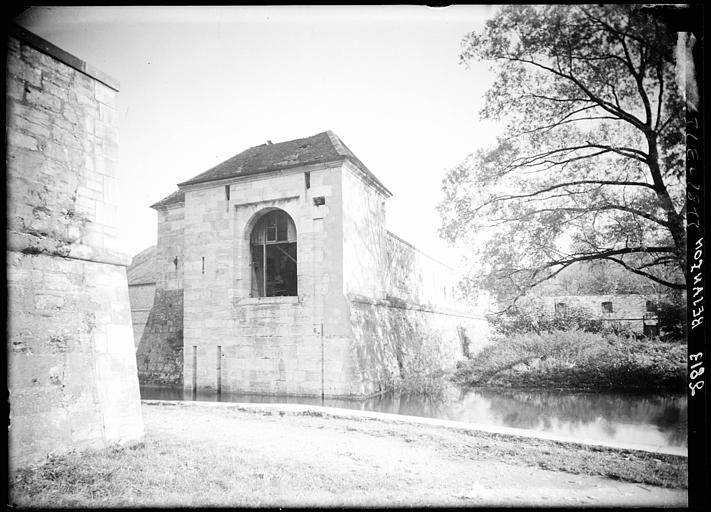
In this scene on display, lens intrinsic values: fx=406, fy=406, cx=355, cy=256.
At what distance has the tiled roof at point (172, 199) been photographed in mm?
15240

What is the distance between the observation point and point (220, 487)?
416 centimetres

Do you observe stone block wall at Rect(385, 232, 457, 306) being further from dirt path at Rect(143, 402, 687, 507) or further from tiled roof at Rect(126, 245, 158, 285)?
tiled roof at Rect(126, 245, 158, 285)

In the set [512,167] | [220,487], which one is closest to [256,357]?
[220,487]

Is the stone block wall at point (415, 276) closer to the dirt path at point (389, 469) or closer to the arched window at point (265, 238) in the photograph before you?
the arched window at point (265, 238)

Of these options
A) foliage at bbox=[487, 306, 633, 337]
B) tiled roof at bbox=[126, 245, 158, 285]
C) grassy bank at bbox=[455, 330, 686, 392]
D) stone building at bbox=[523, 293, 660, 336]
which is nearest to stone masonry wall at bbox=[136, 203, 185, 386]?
grassy bank at bbox=[455, 330, 686, 392]

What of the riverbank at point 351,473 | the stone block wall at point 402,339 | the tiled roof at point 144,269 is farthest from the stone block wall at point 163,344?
the tiled roof at point 144,269

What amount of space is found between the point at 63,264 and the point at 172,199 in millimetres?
11164

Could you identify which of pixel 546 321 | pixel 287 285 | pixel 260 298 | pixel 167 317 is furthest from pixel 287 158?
pixel 546 321

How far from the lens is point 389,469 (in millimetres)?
4688

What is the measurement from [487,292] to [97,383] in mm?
6920

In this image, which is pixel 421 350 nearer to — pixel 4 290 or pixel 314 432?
pixel 314 432

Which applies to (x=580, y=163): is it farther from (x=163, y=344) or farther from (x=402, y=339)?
(x=163, y=344)

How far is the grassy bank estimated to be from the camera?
673cm

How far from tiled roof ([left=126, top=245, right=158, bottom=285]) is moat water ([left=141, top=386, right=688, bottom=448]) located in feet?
65.7
